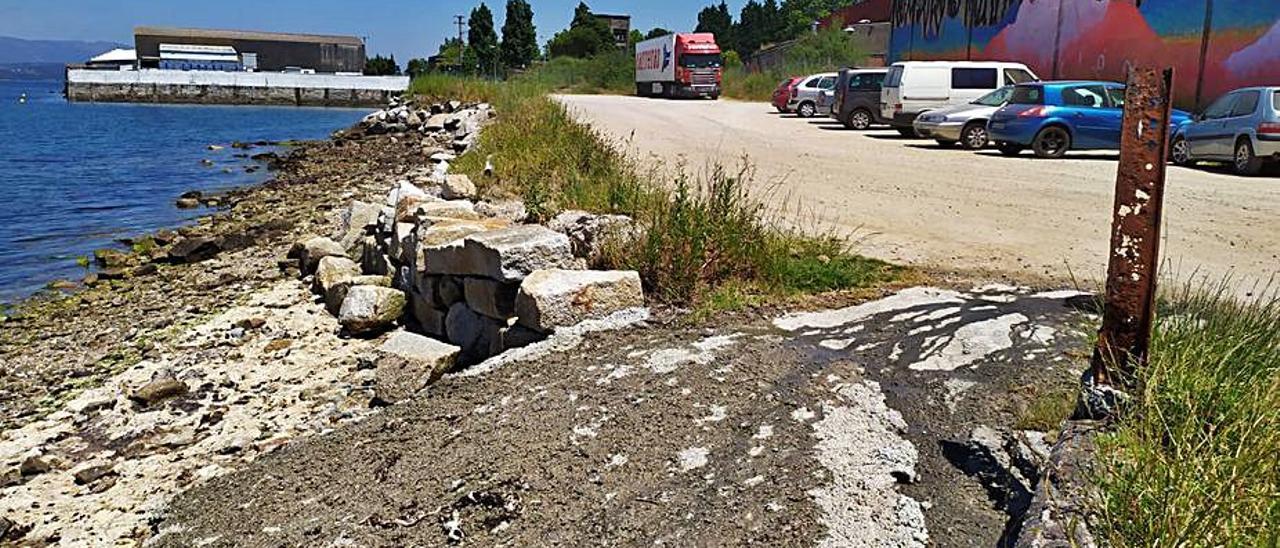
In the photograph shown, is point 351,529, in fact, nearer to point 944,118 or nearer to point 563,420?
point 563,420

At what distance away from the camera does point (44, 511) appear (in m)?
5.70

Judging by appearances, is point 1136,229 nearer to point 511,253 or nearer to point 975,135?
point 511,253

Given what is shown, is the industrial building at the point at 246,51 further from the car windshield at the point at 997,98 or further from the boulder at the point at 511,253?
the boulder at the point at 511,253

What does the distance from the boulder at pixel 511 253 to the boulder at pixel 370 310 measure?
1345mm

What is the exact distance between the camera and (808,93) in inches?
1417

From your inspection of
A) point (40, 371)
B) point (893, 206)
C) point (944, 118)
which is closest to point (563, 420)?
point (40, 371)

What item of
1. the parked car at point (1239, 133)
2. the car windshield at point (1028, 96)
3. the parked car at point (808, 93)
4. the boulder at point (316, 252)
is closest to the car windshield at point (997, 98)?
the car windshield at point (1028, 96)

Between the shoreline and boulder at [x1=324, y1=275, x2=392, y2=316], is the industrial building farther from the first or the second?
boulder at [x1=324, y1=275, x2=392, y2=316]

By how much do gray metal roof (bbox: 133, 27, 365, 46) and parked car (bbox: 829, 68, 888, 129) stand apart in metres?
92.3

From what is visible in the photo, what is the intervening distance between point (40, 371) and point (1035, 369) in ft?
25.4

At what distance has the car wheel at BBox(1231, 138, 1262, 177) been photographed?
16.6m

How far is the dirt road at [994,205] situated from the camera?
8.38 metres

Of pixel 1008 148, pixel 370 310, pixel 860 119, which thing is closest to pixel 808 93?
pixel 860 119

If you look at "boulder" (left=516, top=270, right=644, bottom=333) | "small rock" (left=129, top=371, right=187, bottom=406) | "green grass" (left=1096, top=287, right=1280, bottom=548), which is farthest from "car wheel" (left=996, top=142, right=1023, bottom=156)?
"small rock" (left=129, top=371, right=187, bottom=406)
